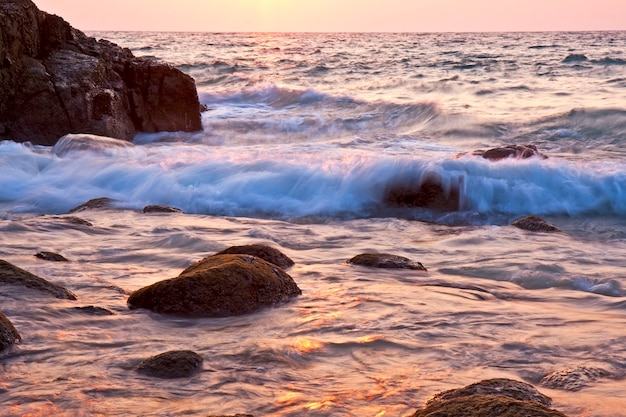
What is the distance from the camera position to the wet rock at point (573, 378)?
327 cm

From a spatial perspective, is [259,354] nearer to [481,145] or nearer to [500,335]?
[500,335]

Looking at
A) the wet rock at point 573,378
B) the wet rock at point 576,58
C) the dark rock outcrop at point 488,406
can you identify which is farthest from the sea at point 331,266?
the wet rock at point 576,58

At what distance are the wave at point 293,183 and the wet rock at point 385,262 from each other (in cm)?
266

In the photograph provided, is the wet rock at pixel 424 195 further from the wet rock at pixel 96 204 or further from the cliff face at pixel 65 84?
the cliff face at pixel 65 84

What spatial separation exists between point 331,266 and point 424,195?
341 cm

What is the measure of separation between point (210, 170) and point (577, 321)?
6.29 m

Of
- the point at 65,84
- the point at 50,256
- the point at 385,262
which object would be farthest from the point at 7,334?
the point at 65,84

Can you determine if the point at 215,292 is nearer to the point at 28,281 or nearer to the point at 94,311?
the point at 94,311

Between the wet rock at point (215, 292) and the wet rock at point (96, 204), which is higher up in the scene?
the wet rock at point (215, 292)

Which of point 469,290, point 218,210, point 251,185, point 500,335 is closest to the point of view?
point 500,335

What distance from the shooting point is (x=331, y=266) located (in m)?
5.55

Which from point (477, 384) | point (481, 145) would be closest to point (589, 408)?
point (477, 384)

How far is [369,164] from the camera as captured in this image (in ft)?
32.2

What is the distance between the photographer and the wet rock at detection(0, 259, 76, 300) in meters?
4.20
